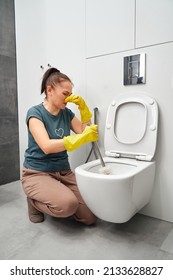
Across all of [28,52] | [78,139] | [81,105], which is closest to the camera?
[78,139]

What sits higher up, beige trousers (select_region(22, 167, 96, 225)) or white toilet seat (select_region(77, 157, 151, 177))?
white toilet seat (select_region(77, 157, 151, 177))

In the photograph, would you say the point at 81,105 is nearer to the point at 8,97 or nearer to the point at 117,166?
the point at 117,166

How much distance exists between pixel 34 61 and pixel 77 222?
128 centimetres

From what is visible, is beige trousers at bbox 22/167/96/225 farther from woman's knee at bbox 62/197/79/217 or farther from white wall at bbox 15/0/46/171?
white wall at bbox 15/0/46/171

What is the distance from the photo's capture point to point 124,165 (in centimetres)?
110

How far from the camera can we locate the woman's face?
1.15 metres

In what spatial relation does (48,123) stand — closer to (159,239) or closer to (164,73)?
(164,73)

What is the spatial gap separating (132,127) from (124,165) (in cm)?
23

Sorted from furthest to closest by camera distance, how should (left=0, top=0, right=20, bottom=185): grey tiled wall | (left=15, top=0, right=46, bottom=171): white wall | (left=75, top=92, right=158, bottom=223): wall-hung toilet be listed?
(left=0, top=0, right=20, bottom=185): grey tiled wall
(left=15, top=0, right=46, bottom=171): white wall
(left=75, top=92, right=158, bottom=223): wall-hung toilet

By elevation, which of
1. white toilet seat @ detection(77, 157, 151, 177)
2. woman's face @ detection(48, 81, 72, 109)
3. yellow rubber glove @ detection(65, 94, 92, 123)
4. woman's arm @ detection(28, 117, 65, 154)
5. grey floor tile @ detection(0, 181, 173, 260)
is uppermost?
woman's face @ detection(48, 81, 72, 109)

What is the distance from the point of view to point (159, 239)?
979mm

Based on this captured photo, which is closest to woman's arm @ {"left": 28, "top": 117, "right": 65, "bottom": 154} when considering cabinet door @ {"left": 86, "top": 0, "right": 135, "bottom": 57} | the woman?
the woman

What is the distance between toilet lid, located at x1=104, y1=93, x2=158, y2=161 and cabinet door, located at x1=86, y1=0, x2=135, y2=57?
32cm

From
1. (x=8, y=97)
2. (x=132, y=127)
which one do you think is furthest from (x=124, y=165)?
(x=8, y=97)
